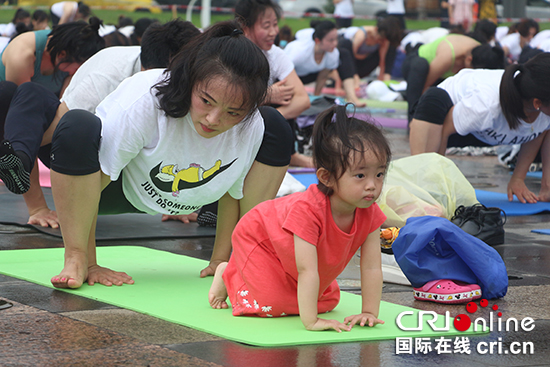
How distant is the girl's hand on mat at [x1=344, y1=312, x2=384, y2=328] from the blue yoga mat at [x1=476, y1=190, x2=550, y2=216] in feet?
8.81

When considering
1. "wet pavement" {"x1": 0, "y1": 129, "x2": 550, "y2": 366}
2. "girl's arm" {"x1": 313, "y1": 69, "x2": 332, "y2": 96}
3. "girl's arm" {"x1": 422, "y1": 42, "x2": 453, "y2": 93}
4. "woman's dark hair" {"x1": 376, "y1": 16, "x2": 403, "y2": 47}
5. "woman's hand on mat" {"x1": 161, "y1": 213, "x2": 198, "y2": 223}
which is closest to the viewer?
"wet pavement" {"x1": 0, "y1": 129, "x2": 550, "y2": 366}

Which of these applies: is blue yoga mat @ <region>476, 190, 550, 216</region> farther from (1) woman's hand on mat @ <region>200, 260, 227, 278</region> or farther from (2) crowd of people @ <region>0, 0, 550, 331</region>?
(1) woman's hand on mat @ <region>200, 260, 227, 278</region>

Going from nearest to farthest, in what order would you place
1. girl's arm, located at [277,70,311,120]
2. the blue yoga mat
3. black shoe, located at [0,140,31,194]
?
black shoe, located at [0,140,31,194], the blue yoga mat, girl's arm, located at [277,70,311,120]

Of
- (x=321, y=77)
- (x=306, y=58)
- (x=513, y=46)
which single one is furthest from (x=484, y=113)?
(x=513, y=46)

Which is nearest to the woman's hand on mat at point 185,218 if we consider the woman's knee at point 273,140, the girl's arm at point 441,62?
the woman's knee at point 273,140

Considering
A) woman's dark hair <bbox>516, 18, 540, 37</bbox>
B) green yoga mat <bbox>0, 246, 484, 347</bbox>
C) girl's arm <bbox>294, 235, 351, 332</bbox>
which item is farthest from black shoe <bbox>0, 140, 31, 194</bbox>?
woman's dark hair <bbox>516, 18, 540, 37</bbox>

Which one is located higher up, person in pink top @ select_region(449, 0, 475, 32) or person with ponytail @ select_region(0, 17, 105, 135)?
person with ponytail @ select_region(0, 17, 105, 135)

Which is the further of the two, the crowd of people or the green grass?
the green grass

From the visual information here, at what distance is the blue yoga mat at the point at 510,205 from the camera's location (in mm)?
4770

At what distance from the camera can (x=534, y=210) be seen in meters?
4.83

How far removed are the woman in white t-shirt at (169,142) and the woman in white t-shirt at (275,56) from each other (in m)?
1.89

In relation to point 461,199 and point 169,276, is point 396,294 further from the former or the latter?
point 461,199

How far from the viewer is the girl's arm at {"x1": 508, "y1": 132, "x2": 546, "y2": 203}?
5105 mm

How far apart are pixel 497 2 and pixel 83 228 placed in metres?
19.6
